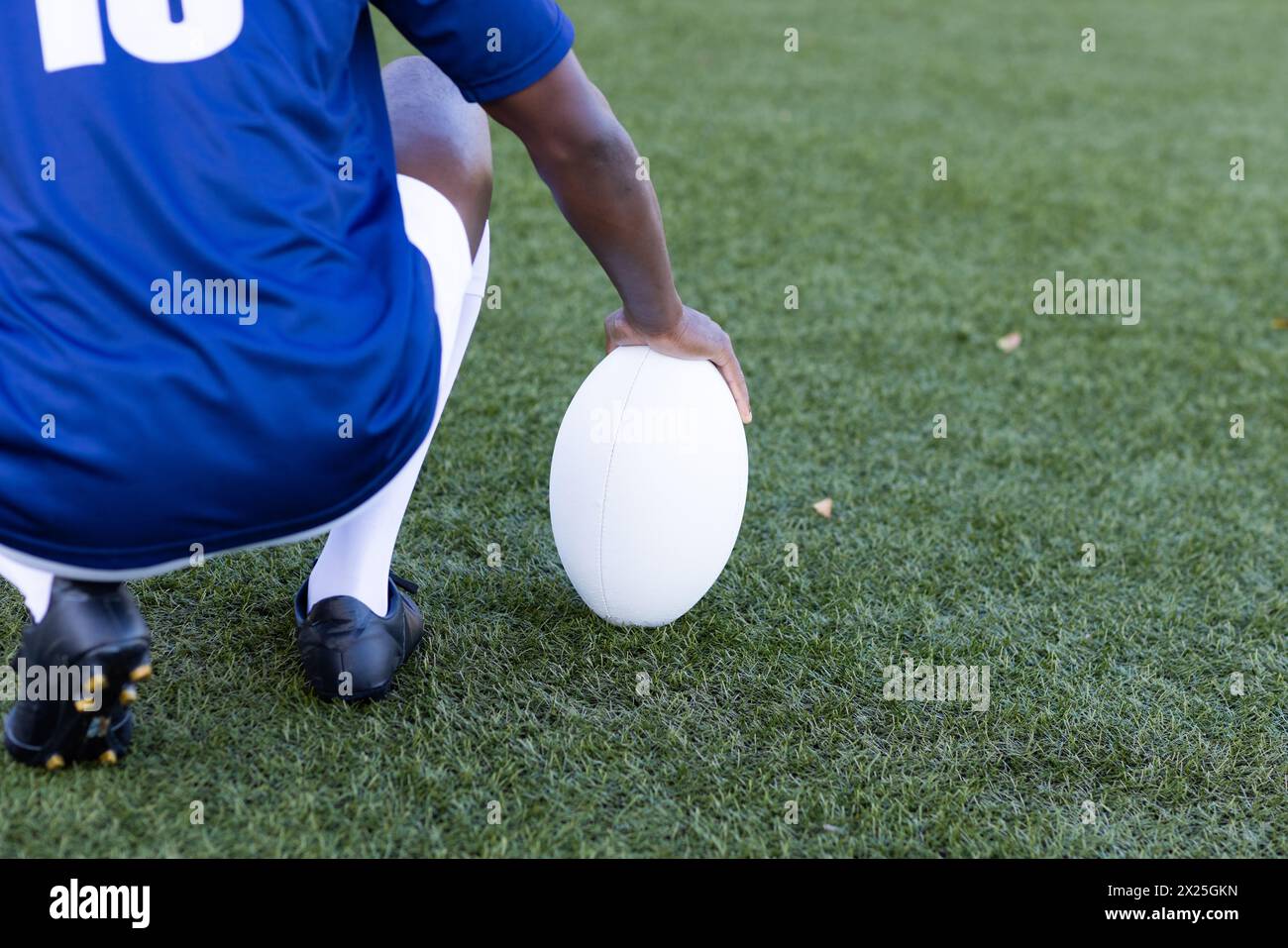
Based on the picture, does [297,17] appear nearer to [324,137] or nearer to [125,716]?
[324,137]

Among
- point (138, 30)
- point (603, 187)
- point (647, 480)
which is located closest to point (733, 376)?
point (647, 480)

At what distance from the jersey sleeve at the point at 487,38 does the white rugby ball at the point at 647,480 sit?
558 millimetres

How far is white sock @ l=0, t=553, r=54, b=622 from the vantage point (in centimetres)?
149

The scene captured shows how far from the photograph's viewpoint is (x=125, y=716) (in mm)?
1630

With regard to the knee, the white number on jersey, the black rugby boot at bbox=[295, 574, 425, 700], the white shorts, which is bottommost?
the black rugby boot at bbox=[295, 574, 425, 700]

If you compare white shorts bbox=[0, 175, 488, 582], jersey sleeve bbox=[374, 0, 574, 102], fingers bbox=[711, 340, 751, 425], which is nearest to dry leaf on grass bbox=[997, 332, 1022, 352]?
fingers bbox=[711, 340, 751, 425]

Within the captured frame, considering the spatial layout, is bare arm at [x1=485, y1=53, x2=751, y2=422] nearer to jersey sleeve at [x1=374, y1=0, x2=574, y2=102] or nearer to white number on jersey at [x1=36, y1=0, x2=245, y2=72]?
jersey sleeve at [x1=374, y1=0, x2=574, y2=102]

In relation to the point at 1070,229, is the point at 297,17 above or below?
above

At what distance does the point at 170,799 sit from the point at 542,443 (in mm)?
1257

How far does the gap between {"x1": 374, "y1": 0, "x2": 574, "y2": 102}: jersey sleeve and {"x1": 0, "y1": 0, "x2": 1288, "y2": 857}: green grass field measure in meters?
0.87

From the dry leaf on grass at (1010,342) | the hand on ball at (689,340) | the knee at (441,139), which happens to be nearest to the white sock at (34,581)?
the knee at (441,139)

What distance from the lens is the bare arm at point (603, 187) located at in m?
1.51

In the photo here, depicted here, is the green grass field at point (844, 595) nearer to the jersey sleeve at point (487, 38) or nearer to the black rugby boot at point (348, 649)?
the black rugby boot at point (348, 649)

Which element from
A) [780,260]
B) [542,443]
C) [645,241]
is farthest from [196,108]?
[780,260]
